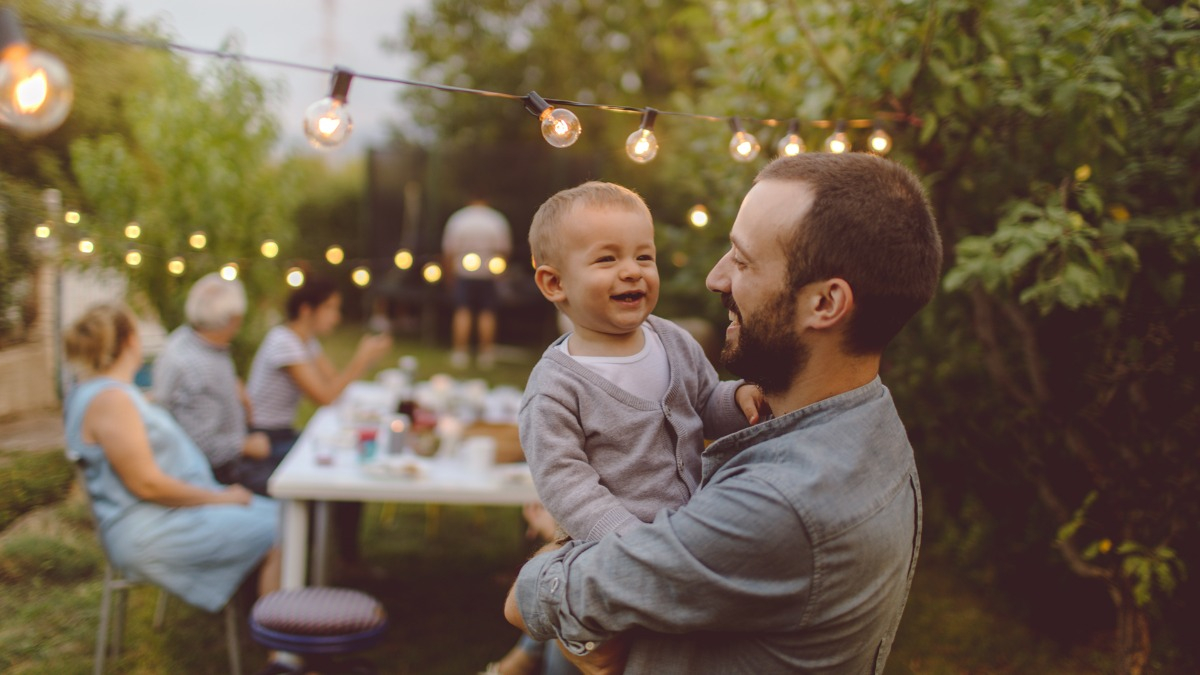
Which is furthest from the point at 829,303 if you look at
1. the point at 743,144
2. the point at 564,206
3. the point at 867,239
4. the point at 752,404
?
the point at 743,144

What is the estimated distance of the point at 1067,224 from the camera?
2.54 metres

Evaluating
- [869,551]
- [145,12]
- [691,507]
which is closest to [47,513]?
[145,12]

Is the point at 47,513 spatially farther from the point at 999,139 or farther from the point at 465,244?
the point at 465,244

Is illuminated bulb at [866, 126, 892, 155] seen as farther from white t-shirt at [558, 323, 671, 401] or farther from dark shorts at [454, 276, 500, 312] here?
dark shorts at [454, 276, 500, 312]

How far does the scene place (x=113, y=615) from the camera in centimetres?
368

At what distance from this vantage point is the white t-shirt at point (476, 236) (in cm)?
930

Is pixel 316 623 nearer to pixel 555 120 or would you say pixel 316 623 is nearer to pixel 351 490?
pixel 351 490

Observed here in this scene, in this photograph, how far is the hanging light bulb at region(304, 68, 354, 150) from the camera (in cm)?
187

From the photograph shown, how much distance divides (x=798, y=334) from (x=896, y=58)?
1.98 metres

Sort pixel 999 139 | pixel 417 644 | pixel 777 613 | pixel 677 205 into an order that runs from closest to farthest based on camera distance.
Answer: pixel 777 613 < pixel 999 139 < pixel 417 644 < pixel 677 205

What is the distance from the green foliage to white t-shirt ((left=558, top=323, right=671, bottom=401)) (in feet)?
7.04

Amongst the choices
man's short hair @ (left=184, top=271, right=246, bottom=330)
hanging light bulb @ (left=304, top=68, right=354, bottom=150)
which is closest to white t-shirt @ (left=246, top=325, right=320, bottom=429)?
man's short hair @ (left=184, top=271, right=246, bottom=330)

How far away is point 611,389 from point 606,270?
0.23 m

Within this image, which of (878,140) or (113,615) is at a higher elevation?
(878,140)
